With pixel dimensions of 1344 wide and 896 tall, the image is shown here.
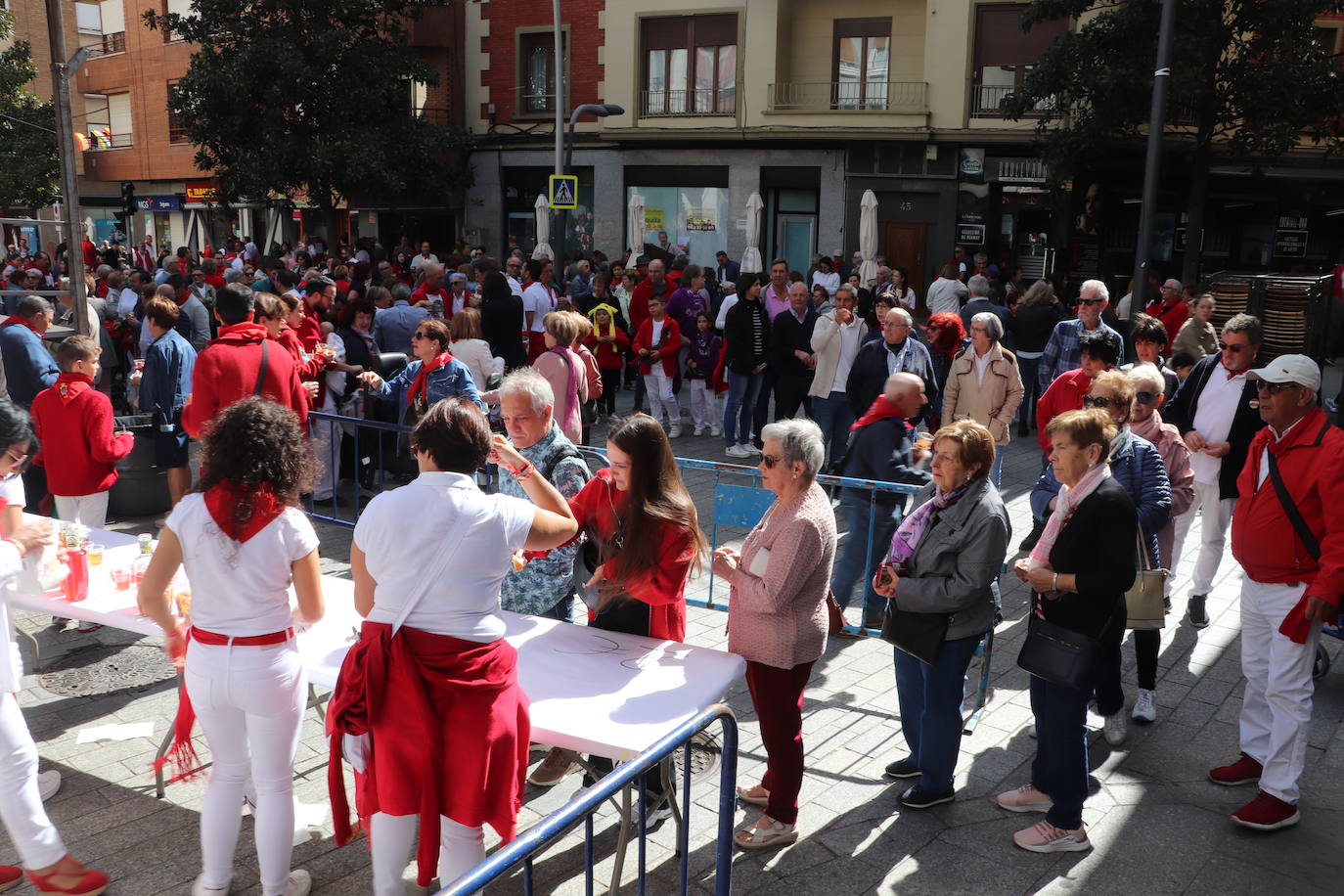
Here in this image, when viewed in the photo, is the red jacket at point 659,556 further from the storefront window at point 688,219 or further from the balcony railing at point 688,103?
the balcony railing at point 688,103

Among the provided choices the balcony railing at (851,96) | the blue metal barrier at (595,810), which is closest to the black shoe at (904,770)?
the blue metal barrier at (595,810)

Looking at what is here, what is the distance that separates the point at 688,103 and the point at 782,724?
22.0 metres

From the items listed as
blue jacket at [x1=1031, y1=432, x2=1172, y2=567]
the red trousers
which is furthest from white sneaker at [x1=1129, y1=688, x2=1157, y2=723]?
the red trousers

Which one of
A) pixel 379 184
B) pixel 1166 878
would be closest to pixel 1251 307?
pixel 1166 878

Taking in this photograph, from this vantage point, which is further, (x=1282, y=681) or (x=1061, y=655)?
(x=1282, y=681)

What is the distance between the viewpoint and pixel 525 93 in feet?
86.7

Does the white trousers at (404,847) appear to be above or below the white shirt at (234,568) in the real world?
below

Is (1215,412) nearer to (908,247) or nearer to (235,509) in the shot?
(235,509)

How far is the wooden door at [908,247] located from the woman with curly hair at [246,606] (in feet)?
67.7

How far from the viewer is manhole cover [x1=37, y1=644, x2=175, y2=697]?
5707 mm

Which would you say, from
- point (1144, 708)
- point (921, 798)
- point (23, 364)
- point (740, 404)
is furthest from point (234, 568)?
point (740, 404)

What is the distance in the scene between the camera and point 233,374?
661cm

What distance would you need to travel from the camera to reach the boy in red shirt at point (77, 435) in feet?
20.6

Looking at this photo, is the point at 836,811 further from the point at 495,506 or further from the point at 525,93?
the point at 525,93
